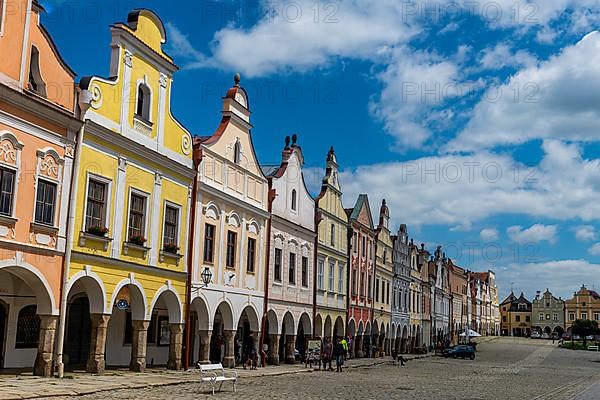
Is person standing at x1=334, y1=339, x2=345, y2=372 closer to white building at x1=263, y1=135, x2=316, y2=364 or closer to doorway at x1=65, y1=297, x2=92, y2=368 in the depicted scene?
white building at x1=263, y1=135, x2=316, y2=364

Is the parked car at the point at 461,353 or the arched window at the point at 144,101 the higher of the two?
A: the arched window at the point at 144,101

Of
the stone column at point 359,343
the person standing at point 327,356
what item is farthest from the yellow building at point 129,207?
the stone column at point 359,343

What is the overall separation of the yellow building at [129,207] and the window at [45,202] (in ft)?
2.44

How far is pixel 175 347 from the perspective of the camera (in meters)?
26.9

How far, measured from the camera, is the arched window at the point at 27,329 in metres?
23.4

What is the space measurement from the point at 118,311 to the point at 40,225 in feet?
28.3

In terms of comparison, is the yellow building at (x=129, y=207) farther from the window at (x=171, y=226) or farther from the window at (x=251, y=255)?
the window at (x=251, y=255)

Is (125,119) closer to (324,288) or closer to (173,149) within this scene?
(173,149)

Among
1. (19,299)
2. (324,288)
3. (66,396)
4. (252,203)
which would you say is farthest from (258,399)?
(324,288)

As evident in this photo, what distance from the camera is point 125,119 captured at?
24.0 meters

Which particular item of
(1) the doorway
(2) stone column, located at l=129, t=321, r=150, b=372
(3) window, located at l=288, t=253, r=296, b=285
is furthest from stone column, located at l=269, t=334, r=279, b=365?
(2) stone column, located at l=129, t=321, r=150, b=372

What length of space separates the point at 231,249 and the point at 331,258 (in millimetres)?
14551

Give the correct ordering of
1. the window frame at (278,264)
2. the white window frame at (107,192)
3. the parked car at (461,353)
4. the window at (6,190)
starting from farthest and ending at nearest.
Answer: the parked car at (461,353), the window frame at (278,264), the white window frame at (107,192), the window at (6,190)

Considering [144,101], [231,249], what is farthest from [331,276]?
[144,101]
